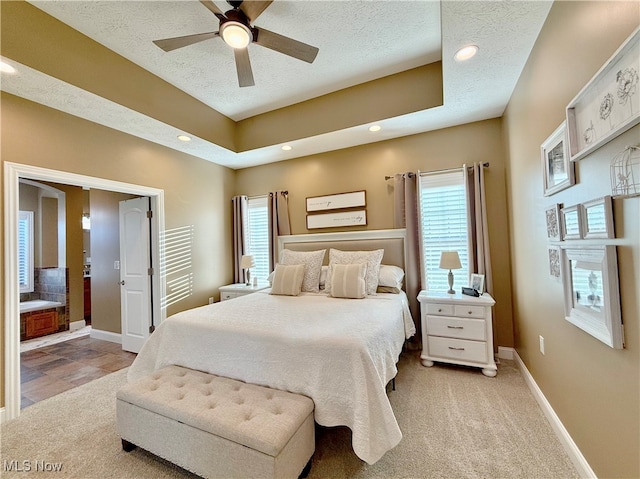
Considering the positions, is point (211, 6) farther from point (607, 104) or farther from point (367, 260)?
point (367, 260)

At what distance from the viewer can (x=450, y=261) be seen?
2.98m

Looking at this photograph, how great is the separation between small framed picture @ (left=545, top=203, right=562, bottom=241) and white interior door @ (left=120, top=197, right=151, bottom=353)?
4323 mm

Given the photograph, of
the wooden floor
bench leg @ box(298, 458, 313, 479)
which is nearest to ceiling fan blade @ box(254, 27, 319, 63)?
bench leg @ box(298, 458, 313, 479)

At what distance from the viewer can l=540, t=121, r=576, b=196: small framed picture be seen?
1563mm

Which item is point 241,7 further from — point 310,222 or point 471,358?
point 471,358

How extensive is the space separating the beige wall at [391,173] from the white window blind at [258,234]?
22cm

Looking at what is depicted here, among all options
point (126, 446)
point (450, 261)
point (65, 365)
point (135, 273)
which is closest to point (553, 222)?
point (450, 261)

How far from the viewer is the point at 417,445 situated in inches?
71.1

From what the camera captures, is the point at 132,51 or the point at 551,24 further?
the point at 132,51

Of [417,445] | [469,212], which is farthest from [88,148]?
[469,212]

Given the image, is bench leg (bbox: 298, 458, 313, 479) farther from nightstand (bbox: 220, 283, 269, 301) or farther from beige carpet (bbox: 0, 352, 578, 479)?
nightstand (bbox: 220, 283, 269, 301)

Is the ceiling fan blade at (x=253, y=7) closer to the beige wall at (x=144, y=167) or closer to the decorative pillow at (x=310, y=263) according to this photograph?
the beige wall at (x=144, y=167)

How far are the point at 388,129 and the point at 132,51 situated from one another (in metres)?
2.86

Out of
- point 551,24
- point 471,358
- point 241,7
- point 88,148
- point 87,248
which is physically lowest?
point 471,358
